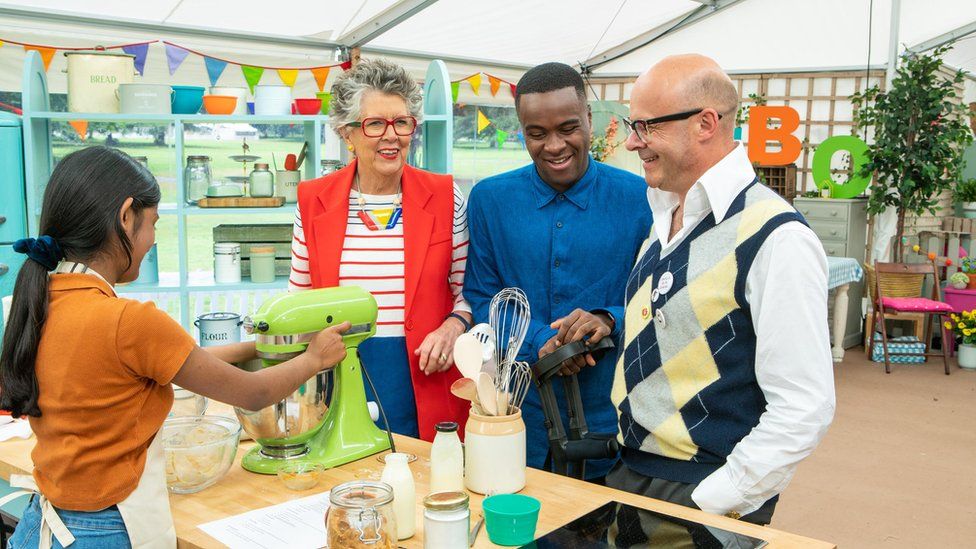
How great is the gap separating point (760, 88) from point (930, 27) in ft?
5.11

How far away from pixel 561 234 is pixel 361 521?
93 centimetres

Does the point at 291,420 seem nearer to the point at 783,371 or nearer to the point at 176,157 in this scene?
the point at 783,371

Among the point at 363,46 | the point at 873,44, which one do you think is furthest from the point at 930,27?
the point at 363,46

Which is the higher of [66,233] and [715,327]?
[66,233]

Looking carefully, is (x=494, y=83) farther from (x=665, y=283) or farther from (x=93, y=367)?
(x=93, y=367)

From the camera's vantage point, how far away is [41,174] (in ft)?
12.6

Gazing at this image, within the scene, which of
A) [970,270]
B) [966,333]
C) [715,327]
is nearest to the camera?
[715,327]

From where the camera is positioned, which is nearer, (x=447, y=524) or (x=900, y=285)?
(x=447, y=524)

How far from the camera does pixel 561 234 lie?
6.45 ft

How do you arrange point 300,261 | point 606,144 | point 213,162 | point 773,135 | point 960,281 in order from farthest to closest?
1. point 213,162
2. point 606,144
3. point 773,135
4. point 960,281
5. point 300,261

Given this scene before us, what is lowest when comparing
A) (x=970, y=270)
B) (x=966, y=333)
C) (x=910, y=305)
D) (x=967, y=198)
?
(x=966, y=333)

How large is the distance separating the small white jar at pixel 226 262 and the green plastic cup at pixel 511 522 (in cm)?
298

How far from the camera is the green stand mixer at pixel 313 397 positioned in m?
1.62

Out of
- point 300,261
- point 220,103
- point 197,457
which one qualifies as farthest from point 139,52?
point 197,457
